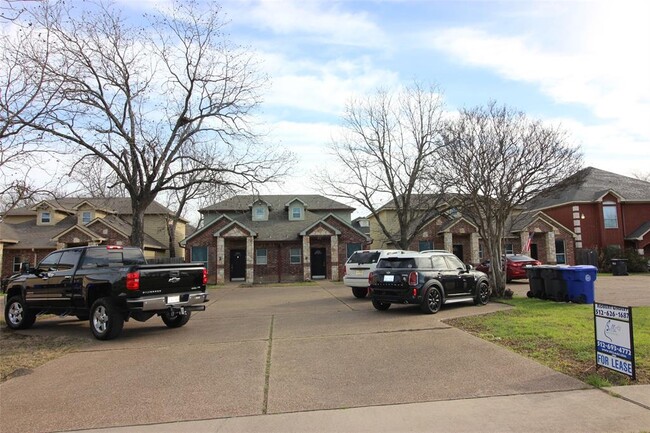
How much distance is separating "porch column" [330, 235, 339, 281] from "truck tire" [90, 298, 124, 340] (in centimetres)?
2375

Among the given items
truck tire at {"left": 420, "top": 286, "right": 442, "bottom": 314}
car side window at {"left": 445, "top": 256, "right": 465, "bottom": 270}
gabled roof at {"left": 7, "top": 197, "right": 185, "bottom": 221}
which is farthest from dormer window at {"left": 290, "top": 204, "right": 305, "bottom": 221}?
truck tire at {"left": 420, "top": 286, "right": 442, "bottom": 314}

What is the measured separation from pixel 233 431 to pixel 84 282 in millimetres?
7357

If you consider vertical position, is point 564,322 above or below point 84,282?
below

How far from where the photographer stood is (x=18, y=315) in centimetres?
1162

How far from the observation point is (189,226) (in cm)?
5241

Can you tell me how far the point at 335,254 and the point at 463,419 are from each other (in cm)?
2848

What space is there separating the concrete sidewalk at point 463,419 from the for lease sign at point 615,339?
0.61 m

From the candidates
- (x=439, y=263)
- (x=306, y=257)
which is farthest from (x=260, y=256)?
(x=439, y=263)

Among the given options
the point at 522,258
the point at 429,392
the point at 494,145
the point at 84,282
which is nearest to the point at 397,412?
the point at 429,392

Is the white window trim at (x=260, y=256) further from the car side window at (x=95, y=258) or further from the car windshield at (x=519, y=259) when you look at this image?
the car side window at (x=95, y=258)

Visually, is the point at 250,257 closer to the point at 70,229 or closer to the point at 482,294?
the point at 70,229

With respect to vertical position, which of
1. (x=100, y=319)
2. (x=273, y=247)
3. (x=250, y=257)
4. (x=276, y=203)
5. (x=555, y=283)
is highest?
(x=276, y=203)

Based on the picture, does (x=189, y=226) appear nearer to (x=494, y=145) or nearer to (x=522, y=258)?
(x=522, y=258)

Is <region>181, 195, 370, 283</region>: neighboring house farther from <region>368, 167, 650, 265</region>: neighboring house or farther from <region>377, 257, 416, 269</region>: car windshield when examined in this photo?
<region>377, 257, 416, 269</region>: car windshield
